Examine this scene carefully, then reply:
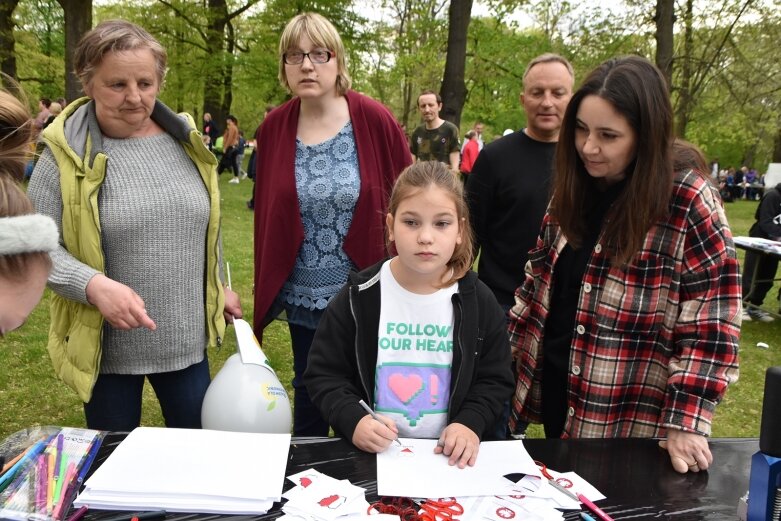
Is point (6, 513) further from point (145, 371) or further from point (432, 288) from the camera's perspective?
point (432, 288)

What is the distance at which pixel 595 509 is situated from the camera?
1282 mm

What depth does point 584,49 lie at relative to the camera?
48.7ft

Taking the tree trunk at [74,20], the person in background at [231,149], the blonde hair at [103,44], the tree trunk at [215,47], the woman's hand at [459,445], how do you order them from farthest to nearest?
the tree trunk at [215,47] → the person in background at [231,149] → the tree trunk at [74,20] → the blonde hair at [103,44] → the woman's hand at [459,445]

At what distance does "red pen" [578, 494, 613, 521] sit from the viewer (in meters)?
1.26

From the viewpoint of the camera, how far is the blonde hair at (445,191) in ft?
5.45

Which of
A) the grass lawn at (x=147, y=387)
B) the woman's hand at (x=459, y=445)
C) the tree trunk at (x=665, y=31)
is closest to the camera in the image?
the woman's hand at (x=459, y=445)

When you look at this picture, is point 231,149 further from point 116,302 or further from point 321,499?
point 321,499

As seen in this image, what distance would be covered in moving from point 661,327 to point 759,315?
5.67m

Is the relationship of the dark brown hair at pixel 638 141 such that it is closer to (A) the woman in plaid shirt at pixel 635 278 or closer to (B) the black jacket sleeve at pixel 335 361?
(A) the woman in plaid shirt at pixel 635 278

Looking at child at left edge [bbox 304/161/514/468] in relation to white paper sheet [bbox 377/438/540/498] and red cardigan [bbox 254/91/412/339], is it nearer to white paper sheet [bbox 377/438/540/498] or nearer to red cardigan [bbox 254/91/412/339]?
white paper sheet [bbox 377/438/540/498]

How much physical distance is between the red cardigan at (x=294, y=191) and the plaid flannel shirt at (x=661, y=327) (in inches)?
27.6

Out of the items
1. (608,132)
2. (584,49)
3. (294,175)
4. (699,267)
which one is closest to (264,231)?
(294,175)

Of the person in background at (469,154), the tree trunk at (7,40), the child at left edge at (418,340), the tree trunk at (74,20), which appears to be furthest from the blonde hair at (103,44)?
the tree trunk at (7,40)

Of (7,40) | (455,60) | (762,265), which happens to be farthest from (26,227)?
(7,40)
